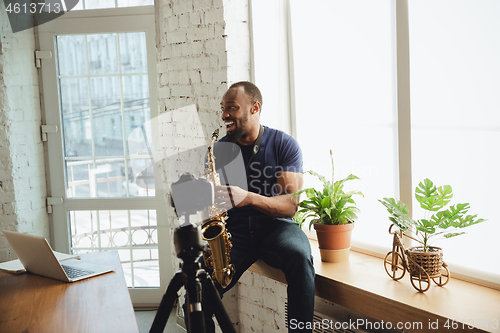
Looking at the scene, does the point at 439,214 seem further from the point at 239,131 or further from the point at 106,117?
the point at 106,117

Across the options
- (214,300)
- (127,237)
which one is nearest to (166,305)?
(214,300)

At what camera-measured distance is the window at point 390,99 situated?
5.49ft

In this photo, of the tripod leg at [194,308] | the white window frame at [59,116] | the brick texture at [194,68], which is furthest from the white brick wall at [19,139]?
the tripod leg at [194,308]

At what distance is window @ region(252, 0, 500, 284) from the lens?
1.67m

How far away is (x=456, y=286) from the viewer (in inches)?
→ 67.0

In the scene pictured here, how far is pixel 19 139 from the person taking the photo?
2.96 metres

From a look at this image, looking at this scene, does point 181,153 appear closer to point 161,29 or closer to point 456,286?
point 161,29

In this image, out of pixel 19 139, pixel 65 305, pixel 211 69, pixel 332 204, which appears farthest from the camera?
pixel 19 139

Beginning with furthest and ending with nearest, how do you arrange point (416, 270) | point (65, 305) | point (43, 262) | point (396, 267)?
point (396, 267), point (416, 270), point (43, 262), point (65, 305)

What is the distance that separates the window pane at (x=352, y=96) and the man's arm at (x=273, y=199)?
14.8 inches

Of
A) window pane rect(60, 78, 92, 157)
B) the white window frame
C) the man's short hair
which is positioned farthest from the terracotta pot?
window pane rect(60, 78, 92, 157)

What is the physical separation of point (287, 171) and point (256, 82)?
714mm

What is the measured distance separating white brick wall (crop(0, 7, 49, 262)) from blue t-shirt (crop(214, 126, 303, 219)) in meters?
1.75

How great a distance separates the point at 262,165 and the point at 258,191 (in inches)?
5.8
